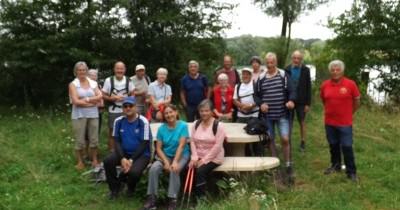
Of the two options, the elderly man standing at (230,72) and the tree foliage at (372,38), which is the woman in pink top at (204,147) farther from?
the tree foliage at (372,38)

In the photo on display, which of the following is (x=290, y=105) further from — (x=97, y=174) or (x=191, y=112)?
(x=97, y=174)

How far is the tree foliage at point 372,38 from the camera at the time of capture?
15785mm

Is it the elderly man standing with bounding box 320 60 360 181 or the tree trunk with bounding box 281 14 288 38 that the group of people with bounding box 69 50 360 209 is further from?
the tree trunk with bounding box 281 14 288 38

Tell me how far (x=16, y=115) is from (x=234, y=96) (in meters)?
7.71

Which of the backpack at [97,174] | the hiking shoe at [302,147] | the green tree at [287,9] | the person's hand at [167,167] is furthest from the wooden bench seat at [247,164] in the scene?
the green tree at [287,9]

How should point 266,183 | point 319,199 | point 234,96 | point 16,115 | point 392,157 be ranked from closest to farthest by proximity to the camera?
point 319,199 < point 266,183 < point 234,96 < point 392,157 < point 16,115

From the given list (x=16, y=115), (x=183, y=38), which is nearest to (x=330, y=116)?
(x=183, y=38)

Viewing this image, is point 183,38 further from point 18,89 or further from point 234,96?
point 234,96

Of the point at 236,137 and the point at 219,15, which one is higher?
the point at 219,15

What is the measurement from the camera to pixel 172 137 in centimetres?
657

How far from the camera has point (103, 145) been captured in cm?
981

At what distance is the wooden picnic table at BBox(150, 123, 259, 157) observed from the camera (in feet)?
23.0

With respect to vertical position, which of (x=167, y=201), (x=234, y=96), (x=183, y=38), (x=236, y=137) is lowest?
(x=167, y=201)

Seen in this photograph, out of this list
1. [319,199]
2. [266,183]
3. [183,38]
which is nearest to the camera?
[319,199]
